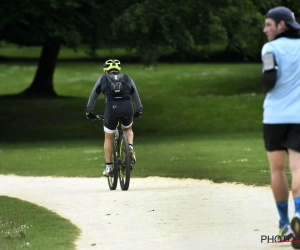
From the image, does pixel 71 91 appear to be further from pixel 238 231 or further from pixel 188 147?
pixel 238 231

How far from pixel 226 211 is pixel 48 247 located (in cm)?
269

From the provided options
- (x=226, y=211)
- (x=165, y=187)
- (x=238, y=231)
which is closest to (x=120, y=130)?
(x=165, y=187)

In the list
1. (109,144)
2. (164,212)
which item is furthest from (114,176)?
(164,212)

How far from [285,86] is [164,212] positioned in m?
2.99

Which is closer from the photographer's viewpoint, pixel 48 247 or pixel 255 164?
pixel 48 247

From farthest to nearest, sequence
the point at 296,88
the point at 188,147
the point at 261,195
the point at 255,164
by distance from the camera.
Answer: the point at 188,147, the point at 255,164, the point at 261,195, the point at 296,88

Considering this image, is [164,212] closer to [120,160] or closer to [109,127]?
[120,160]

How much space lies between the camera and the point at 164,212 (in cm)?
1012

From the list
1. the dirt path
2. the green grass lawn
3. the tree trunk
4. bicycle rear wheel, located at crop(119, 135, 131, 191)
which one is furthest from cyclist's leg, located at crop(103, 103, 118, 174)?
the tree trunk

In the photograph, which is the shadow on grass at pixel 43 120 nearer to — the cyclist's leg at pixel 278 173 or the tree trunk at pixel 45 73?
the tree trunk at pixel 45 73

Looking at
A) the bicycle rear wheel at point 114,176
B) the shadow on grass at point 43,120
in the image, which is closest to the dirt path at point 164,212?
the bicycle rear wheel at point 114,176

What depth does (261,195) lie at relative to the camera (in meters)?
11.6

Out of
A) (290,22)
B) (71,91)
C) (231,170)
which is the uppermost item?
(290,22)

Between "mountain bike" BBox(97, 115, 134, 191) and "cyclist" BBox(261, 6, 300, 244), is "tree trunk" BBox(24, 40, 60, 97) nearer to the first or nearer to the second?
"mountain bike" BBox(97, 115, 134, 191)
